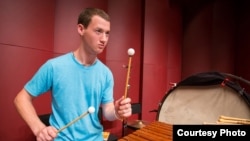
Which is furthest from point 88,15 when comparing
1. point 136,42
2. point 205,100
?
point 136,42

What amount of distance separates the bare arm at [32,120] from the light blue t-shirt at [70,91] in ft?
0.16

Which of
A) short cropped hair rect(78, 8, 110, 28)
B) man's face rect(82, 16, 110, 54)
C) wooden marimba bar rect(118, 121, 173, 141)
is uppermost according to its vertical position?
short cropped hair rect(78, 8, 110, 28)

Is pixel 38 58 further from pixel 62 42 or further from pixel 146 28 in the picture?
pixel 146 28

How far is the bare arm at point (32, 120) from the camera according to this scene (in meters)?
0.92

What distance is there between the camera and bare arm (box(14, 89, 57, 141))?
0.92 m

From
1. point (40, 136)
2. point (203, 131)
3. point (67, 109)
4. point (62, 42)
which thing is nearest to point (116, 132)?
point (62, 42)

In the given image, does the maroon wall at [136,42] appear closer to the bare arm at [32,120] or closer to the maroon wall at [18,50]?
the maroon wall at [18,50]

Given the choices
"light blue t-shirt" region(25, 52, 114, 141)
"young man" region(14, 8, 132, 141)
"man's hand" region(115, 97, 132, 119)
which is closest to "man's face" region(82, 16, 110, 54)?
"young man" region(14, 8, 132, 141)

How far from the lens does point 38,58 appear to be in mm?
1955

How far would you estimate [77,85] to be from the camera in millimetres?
1216

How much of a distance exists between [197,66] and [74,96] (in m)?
3.55

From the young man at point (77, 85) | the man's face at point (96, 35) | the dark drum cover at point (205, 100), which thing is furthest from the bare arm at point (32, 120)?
the dark drum cover at point (205, 100)

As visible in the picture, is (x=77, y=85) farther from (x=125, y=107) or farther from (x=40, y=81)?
(x=125, y=107)

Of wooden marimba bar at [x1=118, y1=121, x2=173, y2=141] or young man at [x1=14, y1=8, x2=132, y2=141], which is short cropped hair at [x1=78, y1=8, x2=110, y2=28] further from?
wooden marimba bar at [x1=118, y1=121, x2=173, y2=141]
